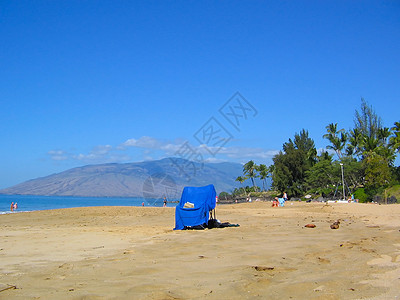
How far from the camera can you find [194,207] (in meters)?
14.0

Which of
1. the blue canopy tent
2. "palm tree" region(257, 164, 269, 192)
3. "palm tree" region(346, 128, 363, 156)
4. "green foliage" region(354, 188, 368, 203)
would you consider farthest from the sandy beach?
"palm tree" region(257, 164, 269, 192)

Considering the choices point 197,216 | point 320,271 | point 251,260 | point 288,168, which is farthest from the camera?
point 288,168

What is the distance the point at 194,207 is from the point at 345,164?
4558cm

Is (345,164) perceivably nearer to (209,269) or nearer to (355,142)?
(355,142)

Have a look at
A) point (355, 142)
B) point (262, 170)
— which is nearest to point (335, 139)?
point (355, 142)

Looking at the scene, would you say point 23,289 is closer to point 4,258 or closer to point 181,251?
point 4,258

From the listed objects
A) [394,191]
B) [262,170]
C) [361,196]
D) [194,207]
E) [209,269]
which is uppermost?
[262,170]

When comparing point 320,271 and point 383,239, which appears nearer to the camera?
point 320,271

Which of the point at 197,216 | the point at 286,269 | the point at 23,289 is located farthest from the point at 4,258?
the point at 197,216

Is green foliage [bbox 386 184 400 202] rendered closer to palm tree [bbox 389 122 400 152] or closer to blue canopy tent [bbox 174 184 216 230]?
palm tree [bbox 389 122 400 152]

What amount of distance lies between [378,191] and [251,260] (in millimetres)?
40473

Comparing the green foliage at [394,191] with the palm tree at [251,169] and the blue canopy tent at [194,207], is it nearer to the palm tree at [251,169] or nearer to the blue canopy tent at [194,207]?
the blue canopy tent at [194,207]

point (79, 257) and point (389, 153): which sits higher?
point (389, 153)

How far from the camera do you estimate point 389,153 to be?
55.4 meters
